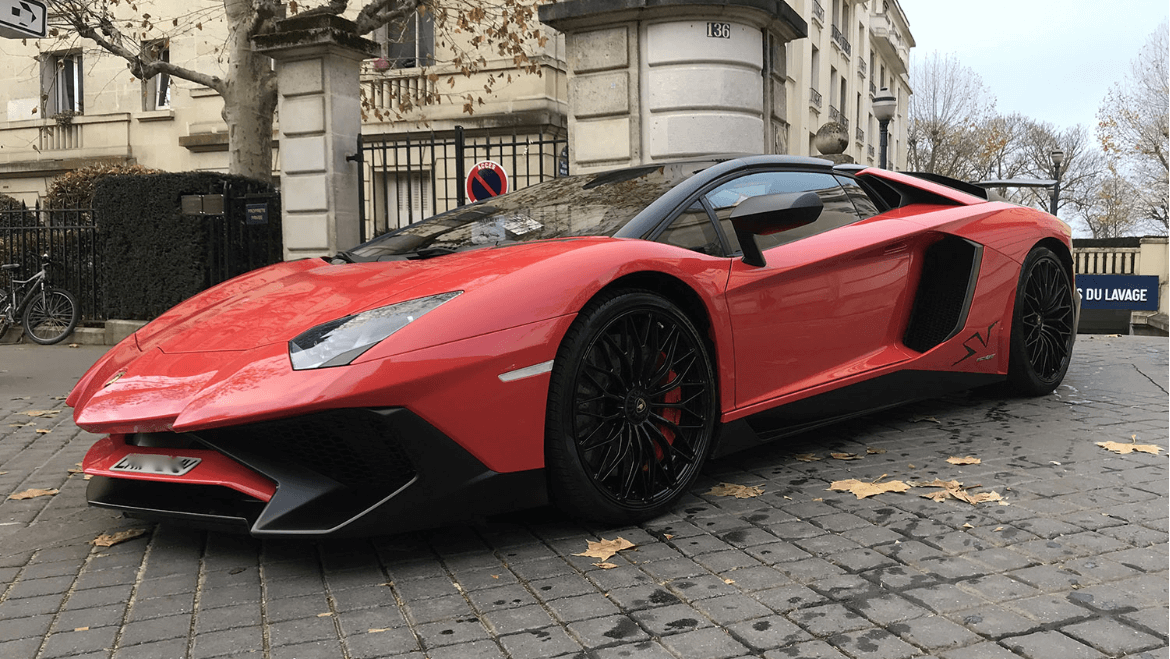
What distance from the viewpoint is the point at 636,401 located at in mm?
3115

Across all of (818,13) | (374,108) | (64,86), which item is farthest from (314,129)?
(818,13)

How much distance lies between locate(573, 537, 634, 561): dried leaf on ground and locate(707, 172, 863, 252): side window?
117cm

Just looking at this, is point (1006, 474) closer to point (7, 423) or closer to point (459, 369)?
point (459, 369)

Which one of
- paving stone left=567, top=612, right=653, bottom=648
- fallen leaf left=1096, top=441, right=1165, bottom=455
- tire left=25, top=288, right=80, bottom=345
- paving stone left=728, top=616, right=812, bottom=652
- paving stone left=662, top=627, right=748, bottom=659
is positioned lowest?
paving stone left=567, top=612, right=653, bottom=648

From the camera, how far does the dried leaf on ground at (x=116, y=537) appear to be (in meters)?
3.17

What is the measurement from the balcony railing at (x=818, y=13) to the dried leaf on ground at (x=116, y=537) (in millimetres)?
26826

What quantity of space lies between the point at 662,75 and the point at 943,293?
586cm

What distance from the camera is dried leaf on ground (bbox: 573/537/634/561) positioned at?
288 cm

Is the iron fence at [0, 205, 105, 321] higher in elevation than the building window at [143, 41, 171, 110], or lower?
lower

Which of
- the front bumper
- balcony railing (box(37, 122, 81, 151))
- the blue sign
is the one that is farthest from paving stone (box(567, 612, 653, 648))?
balcony railing (box(37, 122, 81, 151))

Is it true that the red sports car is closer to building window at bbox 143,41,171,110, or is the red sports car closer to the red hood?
the red hood

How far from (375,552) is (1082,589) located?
1938 mm

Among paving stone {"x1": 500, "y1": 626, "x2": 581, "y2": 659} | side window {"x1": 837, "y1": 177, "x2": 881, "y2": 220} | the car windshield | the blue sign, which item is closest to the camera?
paving stone {"x1": 500, "y1": 626, "x2": 581, "y2": 659}

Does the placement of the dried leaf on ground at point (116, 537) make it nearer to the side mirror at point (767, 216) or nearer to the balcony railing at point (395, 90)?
the side mirror at point (767, 216)
